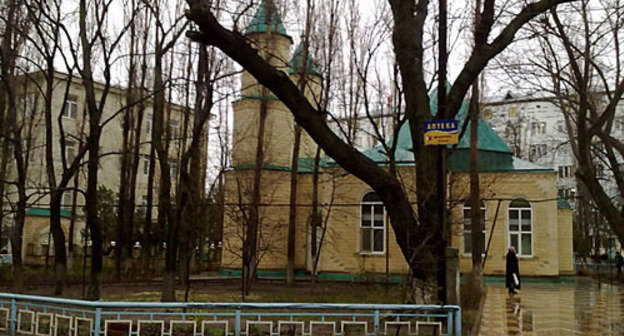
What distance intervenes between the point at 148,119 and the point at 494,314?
33.9 metres

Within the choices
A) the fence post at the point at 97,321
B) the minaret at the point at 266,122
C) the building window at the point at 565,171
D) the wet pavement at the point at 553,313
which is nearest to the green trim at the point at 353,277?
the wet pavement at the point at 553,313

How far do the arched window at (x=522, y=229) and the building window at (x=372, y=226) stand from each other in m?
5.28

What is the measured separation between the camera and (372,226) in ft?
83.8

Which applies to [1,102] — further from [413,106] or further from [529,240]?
[529,240]

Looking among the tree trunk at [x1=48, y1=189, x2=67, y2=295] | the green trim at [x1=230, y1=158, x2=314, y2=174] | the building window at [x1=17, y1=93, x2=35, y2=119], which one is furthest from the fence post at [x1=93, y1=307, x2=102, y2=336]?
the green trim at [x1=230, y1=158, x2=314, y2=174]

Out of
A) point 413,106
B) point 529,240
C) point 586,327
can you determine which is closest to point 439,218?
point 413,106

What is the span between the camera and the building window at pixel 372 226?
2557 cm

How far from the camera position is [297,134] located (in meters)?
25.0

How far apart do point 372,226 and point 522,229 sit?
6.15 metres

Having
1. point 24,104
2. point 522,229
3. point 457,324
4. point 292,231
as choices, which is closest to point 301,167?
point 292,231

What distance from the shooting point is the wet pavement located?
1116cm

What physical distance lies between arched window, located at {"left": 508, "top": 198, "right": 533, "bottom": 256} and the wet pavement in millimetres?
4196

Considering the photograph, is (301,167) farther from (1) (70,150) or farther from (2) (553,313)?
(1) (70,150)

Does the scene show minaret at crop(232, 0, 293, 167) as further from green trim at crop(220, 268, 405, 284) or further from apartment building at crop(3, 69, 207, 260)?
green trim at crop(220, 268, 405, 284)
